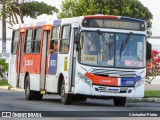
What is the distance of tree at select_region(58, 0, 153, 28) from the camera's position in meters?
92.4

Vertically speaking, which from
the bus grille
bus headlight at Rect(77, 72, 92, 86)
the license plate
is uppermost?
the bus grille

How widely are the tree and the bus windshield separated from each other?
6351 centimetres

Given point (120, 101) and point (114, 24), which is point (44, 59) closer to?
point (120, 101)

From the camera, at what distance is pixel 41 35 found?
3108 centimetres

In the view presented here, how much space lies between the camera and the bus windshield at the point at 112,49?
27.4 metres

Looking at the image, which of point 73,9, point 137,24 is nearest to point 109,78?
point 137,24

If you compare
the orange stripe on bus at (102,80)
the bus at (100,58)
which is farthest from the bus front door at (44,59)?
the orange stripe on bus at (102,80)

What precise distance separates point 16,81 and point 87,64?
7.33 metres

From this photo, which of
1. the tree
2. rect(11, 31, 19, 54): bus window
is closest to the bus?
rect(11, 31, 19, 54): bus window

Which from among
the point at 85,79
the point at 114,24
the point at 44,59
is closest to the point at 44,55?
the point at 44,59

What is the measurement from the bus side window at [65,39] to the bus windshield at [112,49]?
0.91 metres

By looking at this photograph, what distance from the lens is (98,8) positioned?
305ft

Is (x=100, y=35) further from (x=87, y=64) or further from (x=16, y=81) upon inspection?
(x=16, y=81)

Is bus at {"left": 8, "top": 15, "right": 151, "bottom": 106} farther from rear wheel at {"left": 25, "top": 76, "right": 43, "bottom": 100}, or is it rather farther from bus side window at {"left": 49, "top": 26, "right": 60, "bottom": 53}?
rear wheel at {"left": 25, "top": 76, "right": 43, "bottom": 100}
